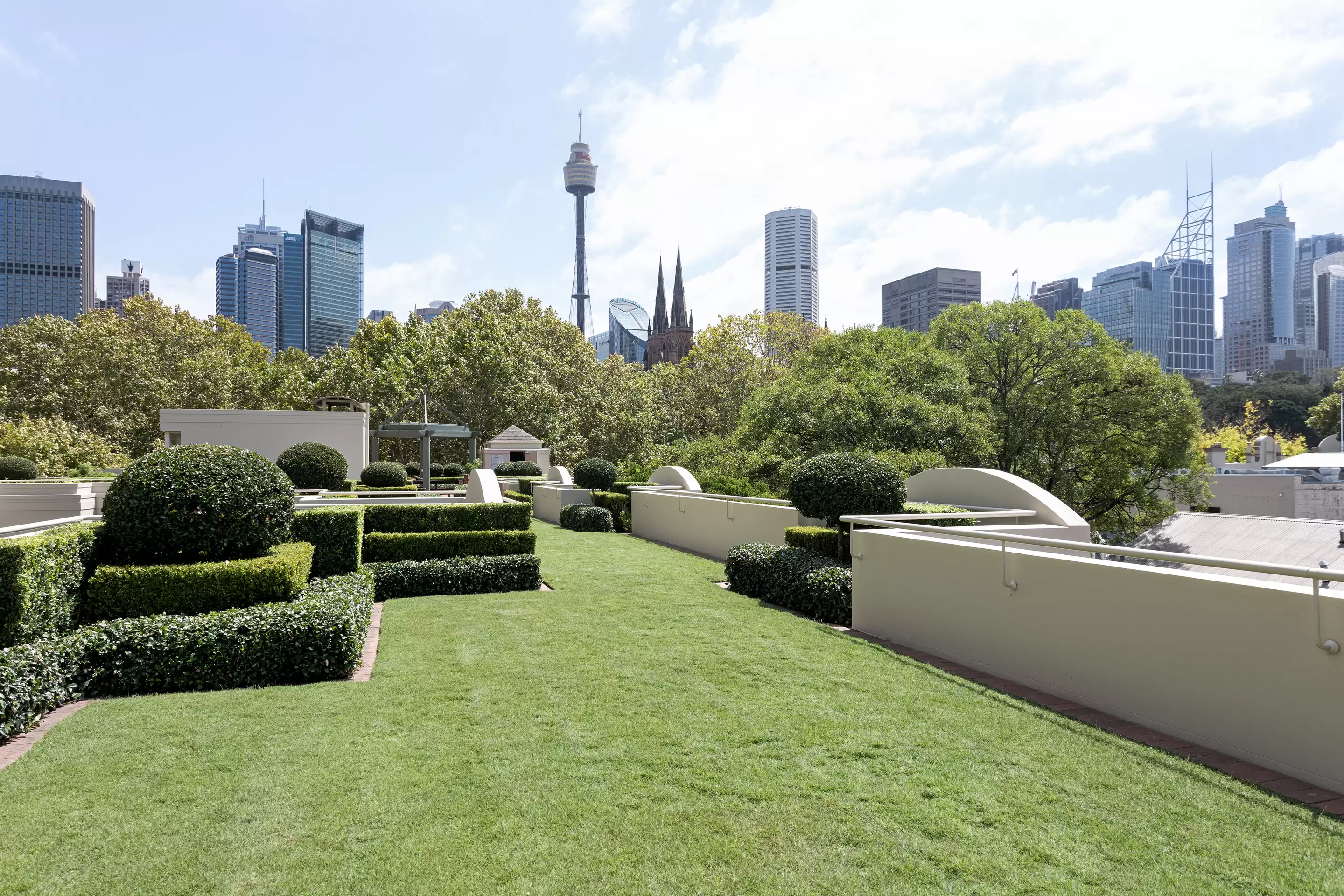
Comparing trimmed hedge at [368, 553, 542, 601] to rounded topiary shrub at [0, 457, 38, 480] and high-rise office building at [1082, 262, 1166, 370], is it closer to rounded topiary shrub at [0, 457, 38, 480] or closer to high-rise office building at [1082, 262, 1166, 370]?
rounded topiary shrub at [0, 457, 38, 480]

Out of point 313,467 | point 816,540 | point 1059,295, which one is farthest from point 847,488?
point 1059,295

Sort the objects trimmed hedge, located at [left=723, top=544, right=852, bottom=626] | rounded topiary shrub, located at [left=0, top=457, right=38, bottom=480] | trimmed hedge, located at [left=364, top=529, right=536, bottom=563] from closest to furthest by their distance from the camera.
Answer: trimmed hedge, located at [left=723, top=544, right=852, bottom=626] < trimmed hedge, located at [left=364, top=529, right=536, bottom=563] < rounded topiary shrub, located at [left=0, top=457, right=38, bottom=480]

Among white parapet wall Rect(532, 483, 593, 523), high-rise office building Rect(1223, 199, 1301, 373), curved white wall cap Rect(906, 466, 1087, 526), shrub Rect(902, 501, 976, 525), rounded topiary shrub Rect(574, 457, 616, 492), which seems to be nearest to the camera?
shrub Rect(902, 501, 976, 525)

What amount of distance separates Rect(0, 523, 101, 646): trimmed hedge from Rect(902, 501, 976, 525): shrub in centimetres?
801

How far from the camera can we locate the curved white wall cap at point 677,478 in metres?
17.0

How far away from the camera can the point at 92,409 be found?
115 feet

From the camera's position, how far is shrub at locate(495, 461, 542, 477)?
29.9 m

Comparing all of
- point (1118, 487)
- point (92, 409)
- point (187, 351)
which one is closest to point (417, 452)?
point (187, 351)

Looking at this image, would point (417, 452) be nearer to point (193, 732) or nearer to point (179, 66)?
point (179, 66)

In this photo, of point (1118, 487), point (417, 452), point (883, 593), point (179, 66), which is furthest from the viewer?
point (417, 452)

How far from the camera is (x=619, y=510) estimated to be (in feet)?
62.1

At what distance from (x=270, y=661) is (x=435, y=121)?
1411 cm

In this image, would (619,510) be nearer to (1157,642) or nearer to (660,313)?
(1157,642)

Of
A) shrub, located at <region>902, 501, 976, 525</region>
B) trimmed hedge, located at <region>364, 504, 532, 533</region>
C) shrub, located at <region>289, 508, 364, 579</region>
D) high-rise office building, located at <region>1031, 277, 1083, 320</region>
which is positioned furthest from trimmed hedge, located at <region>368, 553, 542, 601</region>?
high-rise office building, located at <region>1031, 277, 1083, 320</region>
